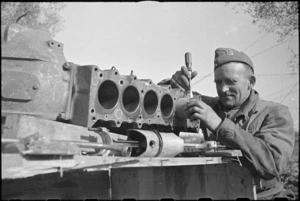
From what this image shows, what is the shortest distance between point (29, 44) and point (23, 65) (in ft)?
0.49

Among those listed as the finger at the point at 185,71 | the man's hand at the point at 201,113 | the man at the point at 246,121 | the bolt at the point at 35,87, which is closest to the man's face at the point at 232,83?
the man at the point at 246,121

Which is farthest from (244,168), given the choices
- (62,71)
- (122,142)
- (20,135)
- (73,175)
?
(20,135)

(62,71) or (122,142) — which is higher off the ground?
(62,71)

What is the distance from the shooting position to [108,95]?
237 centimetres

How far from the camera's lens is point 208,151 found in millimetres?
2533

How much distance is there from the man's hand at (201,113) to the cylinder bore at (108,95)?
66cm

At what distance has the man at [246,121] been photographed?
2.70 metres

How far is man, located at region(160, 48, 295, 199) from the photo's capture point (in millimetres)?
2703

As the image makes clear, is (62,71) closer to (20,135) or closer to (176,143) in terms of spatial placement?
(20,135)

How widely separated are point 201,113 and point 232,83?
774mm

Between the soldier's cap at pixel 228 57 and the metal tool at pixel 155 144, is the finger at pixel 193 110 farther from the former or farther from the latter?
the soldier's cap at pixel 228 57

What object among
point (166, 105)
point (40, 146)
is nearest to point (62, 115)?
point (40, 146)

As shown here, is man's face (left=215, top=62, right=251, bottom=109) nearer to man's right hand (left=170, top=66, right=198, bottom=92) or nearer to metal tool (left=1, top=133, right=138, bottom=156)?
man's right hand (left=170, top=66, right=198, bottom=92)

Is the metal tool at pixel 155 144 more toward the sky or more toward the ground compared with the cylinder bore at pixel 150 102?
more toward the ground
